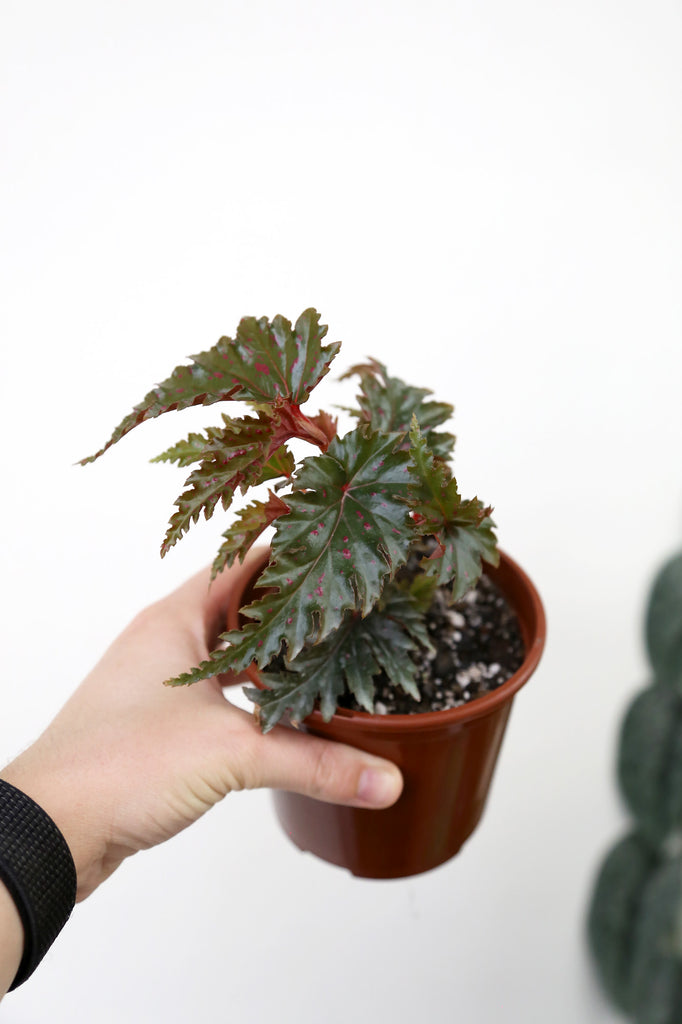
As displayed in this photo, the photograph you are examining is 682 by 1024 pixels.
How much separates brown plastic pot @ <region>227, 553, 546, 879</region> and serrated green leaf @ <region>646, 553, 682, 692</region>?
0.34m

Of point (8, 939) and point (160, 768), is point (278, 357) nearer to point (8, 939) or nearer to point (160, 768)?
point (160, 768)

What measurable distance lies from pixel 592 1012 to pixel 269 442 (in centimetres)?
112

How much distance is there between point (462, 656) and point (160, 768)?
0.35 metres

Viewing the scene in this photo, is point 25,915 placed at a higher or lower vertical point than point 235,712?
lower

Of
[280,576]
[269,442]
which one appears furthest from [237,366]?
[280,576]

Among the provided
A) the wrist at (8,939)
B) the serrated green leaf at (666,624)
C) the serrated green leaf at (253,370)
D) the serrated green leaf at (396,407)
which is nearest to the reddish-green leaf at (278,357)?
the serrated green leaf at (253,370)

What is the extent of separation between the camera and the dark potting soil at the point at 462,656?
0.91 meters

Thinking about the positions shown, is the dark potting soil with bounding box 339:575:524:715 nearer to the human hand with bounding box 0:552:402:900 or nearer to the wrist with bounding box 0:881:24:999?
the human hand with bounding box 0:552:402:900

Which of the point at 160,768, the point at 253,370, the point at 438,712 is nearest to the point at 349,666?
the point at 438,712

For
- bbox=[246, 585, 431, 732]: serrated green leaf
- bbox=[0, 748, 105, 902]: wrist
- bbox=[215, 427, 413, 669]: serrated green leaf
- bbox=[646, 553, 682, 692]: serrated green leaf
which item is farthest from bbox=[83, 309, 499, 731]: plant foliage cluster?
bbox=[646, 553, 682, 692]: serrated green leaf

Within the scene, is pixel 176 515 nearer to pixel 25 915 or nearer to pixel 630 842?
pixel 25 915

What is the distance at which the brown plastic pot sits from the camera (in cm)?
81

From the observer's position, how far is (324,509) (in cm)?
69

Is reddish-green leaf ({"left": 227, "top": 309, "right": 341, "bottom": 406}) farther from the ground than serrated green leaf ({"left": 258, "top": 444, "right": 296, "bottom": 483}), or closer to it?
farther from the ground
